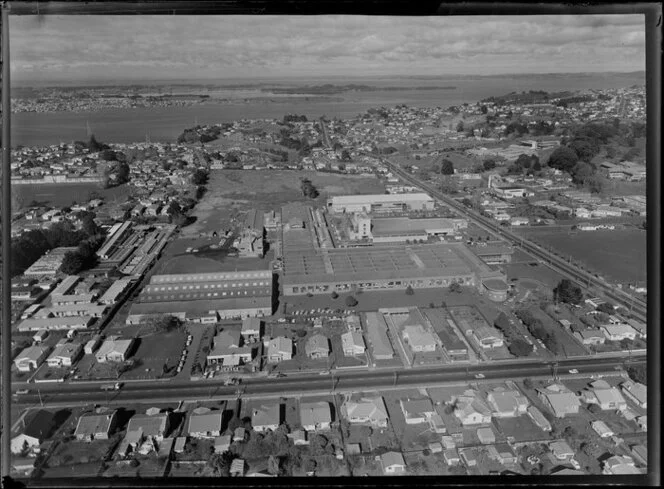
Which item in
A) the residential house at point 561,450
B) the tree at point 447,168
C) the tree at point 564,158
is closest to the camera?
the residential house at point 561,450

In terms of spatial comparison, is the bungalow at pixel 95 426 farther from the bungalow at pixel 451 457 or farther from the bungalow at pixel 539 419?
Result: the bungalow at pixel 539 419

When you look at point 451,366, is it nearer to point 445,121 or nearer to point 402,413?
point 402,413

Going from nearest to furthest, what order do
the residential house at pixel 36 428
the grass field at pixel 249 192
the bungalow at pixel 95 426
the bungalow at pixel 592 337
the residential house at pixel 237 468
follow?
the residential house at pixel 36 428, the residential house at pixel 237 468, the bungalow at pixel 95 426, the bungalow at pixel 592 337, the grass field at pixel 249 192

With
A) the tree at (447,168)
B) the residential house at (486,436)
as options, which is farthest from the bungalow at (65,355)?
the tree at (447,168)

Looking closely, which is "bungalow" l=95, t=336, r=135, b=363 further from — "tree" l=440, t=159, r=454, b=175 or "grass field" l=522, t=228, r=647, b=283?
"tree" l=440, t=159, r=454, b=175

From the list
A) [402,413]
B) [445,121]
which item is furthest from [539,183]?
[402,413]
